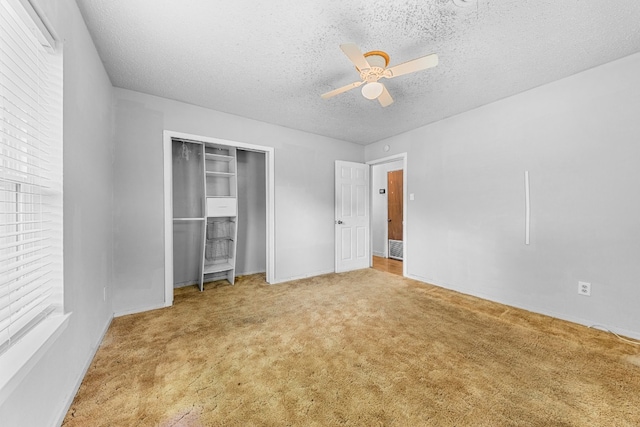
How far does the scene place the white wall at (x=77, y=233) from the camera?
119 centimetres

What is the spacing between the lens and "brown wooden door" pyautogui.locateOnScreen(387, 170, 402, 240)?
5.82 meters

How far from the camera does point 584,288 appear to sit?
8.17ft

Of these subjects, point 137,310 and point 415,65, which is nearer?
point 415,65

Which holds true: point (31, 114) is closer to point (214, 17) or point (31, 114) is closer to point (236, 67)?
point (214, 17)

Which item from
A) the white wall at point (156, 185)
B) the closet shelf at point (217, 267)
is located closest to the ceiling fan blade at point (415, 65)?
the white wall at point (156, 185)

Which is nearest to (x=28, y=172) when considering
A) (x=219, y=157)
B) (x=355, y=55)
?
(x=355, y=55)

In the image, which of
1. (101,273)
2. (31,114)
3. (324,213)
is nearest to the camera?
(31,114)

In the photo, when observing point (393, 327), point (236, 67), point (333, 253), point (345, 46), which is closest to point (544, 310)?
point (393, 327)

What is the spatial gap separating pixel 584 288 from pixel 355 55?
3155 millimetres

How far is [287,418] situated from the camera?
54.8 inches

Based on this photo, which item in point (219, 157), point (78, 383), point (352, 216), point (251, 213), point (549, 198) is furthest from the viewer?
point (352, 216)

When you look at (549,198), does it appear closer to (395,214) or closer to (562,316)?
(562,316)

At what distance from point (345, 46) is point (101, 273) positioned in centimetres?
280

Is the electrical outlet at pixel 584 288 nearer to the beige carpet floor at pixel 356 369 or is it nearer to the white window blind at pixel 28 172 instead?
the beige carpet floor at pixel 356 369
